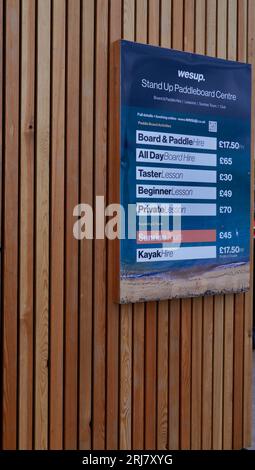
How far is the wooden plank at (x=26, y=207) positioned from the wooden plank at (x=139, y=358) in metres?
0.66

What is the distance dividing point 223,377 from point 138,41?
6.69 feet

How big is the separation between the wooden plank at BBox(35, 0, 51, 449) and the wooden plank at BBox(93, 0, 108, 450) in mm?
300

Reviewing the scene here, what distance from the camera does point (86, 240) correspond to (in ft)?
11.3

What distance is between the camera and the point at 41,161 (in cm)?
323

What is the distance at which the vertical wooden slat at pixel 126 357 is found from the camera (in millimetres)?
3578

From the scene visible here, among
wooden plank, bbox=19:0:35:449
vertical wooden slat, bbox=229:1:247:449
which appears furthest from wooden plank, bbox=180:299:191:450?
wooden plank, bbox=19:0:35:449

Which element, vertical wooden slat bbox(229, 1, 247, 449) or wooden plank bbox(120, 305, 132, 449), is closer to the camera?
wooden plank bbox(120, 305, 132, 449)

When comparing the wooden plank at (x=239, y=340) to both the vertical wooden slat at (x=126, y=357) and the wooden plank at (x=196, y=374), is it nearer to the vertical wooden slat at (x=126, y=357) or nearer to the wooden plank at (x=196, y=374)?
the wooden plank at (x=196, y=374)

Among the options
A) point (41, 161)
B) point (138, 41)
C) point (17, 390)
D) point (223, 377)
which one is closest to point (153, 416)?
point (223, 377)

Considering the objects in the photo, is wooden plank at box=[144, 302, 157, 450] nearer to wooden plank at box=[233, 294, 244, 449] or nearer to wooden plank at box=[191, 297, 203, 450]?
wooden plank at box=[191, 297, 203, 450]

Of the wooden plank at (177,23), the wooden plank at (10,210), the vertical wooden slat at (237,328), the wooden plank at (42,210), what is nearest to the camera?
the wooden plank at (10,210)

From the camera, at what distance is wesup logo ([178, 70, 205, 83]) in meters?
3.74

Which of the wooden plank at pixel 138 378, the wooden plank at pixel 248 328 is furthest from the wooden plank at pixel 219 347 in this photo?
the wooden plank at pixel 138 378

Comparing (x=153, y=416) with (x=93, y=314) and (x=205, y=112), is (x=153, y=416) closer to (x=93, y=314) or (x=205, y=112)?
(x=93, y=314)
